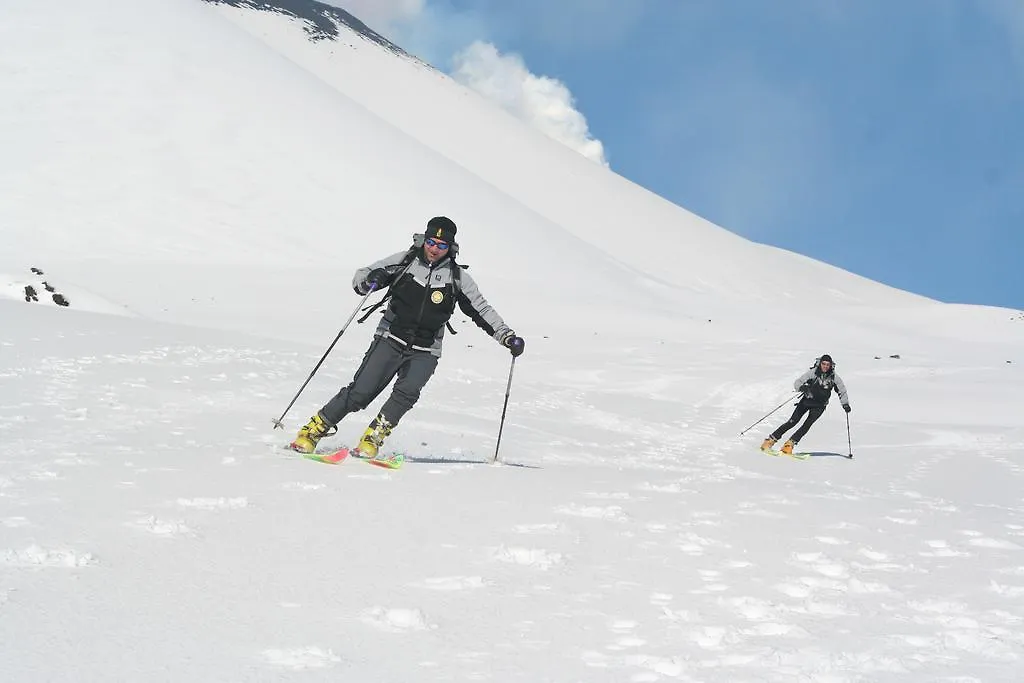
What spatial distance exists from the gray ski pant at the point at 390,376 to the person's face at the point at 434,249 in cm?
80

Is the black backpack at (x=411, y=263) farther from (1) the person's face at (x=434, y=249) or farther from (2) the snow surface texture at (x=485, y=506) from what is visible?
(2) the snow surface texture at (x=485, y=506)

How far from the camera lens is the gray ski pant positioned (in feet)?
23.0

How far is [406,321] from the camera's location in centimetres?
709

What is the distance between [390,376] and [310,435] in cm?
87

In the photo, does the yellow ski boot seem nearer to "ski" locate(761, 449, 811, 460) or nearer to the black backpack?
the black backpack

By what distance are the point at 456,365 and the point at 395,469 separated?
1231cm

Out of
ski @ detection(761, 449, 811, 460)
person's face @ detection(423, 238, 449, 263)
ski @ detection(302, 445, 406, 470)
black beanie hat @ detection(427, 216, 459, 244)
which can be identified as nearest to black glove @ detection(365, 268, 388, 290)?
person's face @ detection(423, 238, 449, 263)

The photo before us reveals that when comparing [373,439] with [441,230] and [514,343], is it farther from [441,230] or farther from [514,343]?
[441,230]

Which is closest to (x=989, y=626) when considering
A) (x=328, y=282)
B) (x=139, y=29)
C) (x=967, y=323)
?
(x=328, y=282)

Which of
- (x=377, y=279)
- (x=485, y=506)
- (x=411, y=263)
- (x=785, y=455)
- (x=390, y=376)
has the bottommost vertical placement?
(x=485, y=506)

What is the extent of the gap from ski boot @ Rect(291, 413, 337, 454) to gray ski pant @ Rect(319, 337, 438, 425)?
0.15 metres

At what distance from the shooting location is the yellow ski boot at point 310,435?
262 inches

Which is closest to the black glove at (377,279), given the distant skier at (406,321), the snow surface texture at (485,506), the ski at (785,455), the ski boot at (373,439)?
the distant skier at (406,321)

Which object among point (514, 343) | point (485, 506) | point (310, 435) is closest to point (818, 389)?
point (514, 343)
